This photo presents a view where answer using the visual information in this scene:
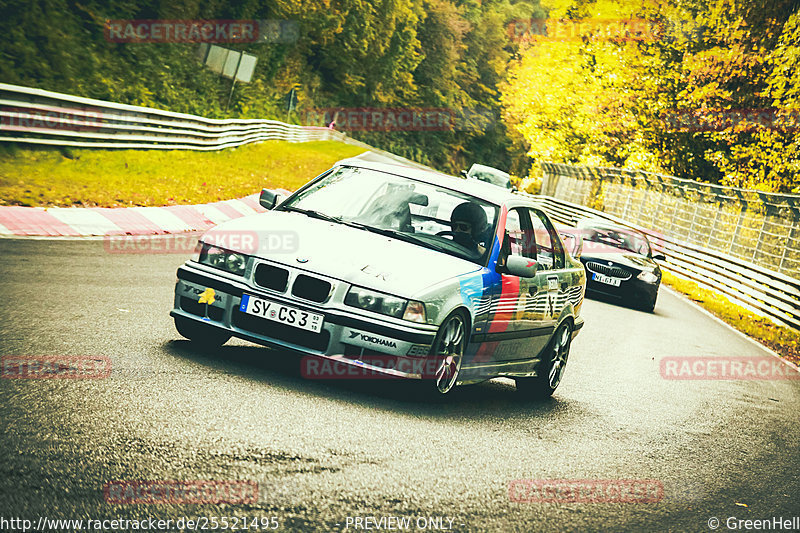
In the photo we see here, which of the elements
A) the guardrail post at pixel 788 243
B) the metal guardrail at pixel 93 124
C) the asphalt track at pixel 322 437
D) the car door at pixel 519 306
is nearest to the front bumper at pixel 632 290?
the guardrail post at pixel 788 243

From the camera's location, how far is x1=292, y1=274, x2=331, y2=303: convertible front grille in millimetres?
6305

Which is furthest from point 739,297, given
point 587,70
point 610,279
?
point 587,70

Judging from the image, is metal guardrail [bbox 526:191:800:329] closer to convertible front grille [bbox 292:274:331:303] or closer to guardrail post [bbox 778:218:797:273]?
guardrail post [bbox 778:218:797:273]

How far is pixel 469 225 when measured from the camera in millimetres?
7363

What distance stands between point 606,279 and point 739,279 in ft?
18.6

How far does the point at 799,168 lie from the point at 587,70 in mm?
25426

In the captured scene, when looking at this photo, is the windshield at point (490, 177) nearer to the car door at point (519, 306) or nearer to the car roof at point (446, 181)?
the car door at point (519, 306)

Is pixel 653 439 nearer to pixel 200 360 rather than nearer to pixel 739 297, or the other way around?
pixel 200 360

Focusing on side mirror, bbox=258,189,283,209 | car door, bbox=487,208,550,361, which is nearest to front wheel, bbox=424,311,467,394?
car door, bbox=487,208,550,361

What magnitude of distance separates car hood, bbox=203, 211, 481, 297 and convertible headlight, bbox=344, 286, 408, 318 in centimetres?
4

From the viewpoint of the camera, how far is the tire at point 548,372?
841 cm

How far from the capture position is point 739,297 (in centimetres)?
2234

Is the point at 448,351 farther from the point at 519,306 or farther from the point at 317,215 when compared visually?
the point at 317,215

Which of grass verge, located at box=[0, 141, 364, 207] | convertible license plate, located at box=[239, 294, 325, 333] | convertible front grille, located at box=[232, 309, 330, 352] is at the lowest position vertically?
grass verge, located at box=[0, 141, 364, 207]
